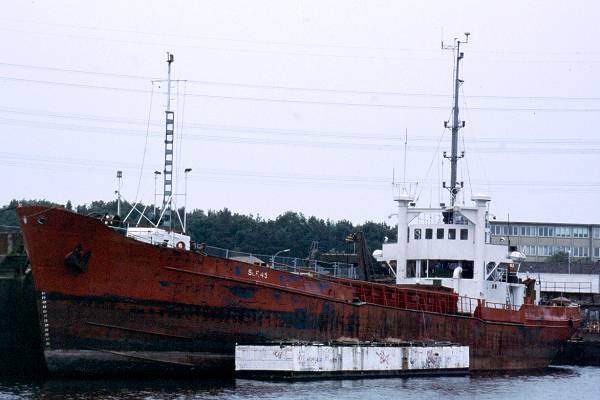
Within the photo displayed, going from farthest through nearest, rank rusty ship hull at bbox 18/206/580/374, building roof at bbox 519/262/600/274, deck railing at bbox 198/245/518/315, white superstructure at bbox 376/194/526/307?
building roof at bbox 519/262/600/274 → white superstructure at bbox 376/194/526/307 → deck railing at bbox 198/245/518/315 → rusty ship hull at bbox 18/206/580/374

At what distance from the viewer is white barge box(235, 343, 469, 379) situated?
3775cm

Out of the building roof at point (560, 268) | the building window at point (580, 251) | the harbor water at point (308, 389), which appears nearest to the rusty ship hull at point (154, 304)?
the harbor water at point (308, 389)

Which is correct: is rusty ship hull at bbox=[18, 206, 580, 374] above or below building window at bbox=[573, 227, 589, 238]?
below

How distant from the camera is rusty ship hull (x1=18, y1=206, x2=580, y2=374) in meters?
35.6

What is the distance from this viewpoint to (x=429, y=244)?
5081 centimetres

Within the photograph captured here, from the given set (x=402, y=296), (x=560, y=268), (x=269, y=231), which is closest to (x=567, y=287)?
(x=560, y=268)

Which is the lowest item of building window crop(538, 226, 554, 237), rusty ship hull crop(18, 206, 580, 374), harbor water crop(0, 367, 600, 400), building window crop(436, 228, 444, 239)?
harbor water crop(0, 367, 600, 400)

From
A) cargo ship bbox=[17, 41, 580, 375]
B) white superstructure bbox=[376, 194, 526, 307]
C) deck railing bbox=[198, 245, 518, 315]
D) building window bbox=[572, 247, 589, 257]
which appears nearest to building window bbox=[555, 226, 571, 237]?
building window bbox=[572, 247, 589, 257]

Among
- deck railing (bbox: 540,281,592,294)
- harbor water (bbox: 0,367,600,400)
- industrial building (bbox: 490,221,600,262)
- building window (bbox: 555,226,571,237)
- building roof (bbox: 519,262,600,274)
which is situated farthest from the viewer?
building window (bbox: 555,226,571,237)

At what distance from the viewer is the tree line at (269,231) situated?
9119 cm

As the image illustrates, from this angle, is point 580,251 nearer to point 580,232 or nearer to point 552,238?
point 580,232

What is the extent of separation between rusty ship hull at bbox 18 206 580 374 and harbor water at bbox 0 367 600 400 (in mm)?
1056

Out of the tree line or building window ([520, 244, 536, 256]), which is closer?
the tree line

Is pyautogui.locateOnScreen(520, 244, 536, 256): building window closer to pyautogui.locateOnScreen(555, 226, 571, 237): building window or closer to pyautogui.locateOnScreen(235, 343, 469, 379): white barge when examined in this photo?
pyautogui.locateOnScreen(555, 226, 571, 237): building window
